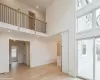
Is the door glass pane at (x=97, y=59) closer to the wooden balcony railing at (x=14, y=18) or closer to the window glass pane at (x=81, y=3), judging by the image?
the window glass pane at (x=81, y=3)

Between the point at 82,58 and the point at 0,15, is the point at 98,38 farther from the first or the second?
the point at 0,15

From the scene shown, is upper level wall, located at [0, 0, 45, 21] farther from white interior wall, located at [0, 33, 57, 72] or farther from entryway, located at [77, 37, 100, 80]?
entryway, located at [77, 37, 100, 80]

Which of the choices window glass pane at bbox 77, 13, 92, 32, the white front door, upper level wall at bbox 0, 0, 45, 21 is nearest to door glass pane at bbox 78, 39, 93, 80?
window glass pane at bbox 77, 13, 92, 32

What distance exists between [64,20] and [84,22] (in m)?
1.65

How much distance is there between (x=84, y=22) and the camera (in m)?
5.60

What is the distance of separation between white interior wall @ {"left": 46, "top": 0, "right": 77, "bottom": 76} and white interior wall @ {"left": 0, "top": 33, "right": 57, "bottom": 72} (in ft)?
5.76

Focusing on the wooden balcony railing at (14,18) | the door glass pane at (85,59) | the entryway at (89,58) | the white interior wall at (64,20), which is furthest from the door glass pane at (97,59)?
the wooden balcony railing at (14,18)

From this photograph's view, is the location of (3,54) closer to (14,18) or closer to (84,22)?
(14,18)

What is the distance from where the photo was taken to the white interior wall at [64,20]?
607 cm

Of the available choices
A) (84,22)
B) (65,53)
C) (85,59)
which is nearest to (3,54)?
(65,53)

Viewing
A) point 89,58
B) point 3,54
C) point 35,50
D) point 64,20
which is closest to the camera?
point 89,58

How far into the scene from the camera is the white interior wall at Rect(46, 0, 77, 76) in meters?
6.07

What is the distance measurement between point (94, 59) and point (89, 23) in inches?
73.9

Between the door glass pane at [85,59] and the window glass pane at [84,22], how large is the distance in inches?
28.4
